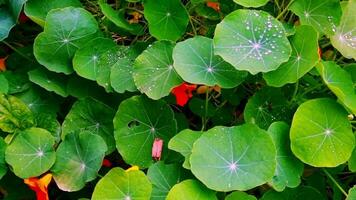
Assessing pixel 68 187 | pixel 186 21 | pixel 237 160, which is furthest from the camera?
pixel 186 21

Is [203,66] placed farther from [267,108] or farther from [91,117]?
[91,117]

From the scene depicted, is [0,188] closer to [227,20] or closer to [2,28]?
[2,28]

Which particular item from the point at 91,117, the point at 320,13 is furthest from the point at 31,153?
the point at 320,13

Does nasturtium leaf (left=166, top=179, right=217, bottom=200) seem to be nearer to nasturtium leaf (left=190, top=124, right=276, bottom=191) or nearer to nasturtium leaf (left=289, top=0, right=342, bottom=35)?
nasturtium leaf (left=190, top=124, right=276, bottom=191)

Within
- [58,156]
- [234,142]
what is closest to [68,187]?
[58,156]

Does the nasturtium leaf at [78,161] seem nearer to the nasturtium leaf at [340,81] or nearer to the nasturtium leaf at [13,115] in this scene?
the nasturtium leaf at [13,115]

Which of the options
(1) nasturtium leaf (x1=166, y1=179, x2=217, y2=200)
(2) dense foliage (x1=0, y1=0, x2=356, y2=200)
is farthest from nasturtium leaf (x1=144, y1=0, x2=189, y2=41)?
(1) nasturtium leaf (x1=166, y1=179, x2=217, y2=200)

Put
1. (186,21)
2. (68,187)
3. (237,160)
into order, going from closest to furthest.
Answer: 1. (237,160)
2. (68,187)
3. (186,21)
